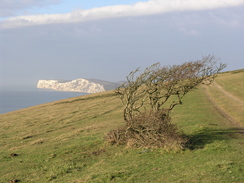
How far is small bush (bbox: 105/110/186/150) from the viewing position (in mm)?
17000

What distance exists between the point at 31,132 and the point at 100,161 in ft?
61.4

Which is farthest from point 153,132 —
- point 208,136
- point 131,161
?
point 208,136

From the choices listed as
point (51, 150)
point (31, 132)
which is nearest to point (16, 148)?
point (51, 150)

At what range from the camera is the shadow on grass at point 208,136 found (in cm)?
1781

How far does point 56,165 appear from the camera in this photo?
16.9m

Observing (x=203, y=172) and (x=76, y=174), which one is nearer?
(x=203, y=172)

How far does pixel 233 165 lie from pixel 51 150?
12.4m

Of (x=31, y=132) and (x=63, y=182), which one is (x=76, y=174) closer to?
(x=63, y=182)

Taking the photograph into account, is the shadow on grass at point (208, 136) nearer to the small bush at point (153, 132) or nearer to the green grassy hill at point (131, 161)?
the green grassy hill at point (131, 161)

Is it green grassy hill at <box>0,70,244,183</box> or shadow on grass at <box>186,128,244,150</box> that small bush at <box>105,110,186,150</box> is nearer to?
green grassy hill at <box>0,70,244,183</box>

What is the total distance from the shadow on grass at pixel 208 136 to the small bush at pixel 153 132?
875 mm

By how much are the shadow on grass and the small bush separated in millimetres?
875

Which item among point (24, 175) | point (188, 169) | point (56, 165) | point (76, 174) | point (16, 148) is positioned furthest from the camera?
point (16, 148)

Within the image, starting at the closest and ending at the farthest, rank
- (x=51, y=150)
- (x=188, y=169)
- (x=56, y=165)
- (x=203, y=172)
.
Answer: (x=203, y=172)
(x=188, y=169)
(x=56, y=165)
(x=51, y=150)
